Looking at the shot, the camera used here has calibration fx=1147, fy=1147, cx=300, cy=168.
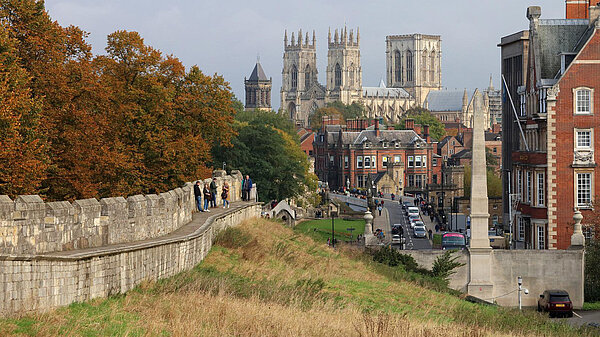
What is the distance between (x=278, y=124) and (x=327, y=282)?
285ft

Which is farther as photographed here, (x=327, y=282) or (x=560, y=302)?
(x=560, y=302)

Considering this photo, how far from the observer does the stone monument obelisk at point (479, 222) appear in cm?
4284

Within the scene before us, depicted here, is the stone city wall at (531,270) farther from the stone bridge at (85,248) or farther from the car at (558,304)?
the stone bridge at (85,248)

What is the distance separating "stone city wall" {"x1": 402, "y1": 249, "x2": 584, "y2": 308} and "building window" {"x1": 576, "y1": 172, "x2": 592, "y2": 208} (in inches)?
277

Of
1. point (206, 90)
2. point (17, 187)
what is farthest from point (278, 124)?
point (17, 187)

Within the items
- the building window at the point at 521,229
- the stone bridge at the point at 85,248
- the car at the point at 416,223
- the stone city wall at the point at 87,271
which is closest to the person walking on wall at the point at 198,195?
the stone bridge at the point at 85,248

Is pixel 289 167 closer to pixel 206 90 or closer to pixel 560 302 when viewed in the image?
pixel 206 90

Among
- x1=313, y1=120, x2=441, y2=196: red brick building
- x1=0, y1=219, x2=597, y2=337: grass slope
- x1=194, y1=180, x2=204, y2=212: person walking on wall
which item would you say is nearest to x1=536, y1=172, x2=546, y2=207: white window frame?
x1=0, y1=219, x2=597, y2=337: grass slope

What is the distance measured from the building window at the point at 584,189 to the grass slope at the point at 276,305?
1494 centimetres

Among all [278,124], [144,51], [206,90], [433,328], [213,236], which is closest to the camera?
[433,328]

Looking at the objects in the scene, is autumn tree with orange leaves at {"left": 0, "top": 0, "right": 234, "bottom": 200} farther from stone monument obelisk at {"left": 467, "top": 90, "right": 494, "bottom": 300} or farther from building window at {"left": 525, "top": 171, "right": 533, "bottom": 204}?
building window at {"left": 525, "top": 171, "right": 533, "bottom": 204}

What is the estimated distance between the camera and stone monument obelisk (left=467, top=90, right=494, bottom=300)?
42.8m

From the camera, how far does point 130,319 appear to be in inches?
738

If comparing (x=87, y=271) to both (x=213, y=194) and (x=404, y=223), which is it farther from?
(x=404, y=223)
